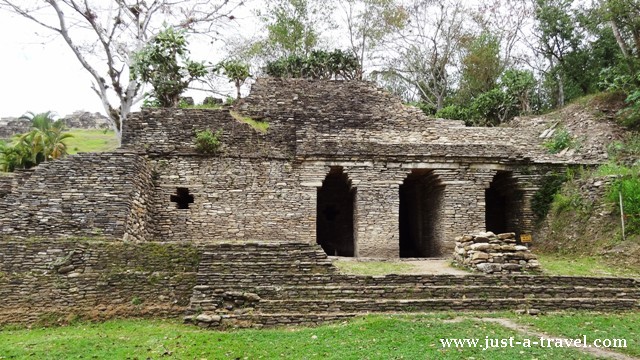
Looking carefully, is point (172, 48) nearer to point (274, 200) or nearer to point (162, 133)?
point (162, 133)

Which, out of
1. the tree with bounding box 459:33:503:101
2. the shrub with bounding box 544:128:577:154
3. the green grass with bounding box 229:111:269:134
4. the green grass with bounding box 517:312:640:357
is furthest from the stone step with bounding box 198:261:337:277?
the tree with bounding box 459:33:503:101

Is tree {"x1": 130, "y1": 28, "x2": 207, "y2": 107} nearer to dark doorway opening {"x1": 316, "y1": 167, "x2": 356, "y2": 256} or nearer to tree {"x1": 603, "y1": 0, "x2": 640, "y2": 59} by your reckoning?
dark doorway opening {"x1": 316, "y1": 167, "x2": 356, "y2": 256}

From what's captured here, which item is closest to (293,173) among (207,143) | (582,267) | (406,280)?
(207,143)

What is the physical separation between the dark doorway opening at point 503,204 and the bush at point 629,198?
2.94 meters

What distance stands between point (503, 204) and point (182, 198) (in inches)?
425

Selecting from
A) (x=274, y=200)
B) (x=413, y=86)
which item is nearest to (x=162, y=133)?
(x=274, y=200)

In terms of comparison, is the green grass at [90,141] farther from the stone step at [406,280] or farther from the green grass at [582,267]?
the green grass at [582,267]

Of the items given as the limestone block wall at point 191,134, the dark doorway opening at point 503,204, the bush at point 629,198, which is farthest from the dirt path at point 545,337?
the limestone block wall at point 191,134

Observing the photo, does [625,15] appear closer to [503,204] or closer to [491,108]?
[491,108]

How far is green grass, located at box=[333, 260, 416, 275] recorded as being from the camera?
32.1 feet

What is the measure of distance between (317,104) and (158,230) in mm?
6545

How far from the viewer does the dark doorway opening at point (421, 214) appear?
13953 mm

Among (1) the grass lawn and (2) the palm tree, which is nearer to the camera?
(1) the grass lawn

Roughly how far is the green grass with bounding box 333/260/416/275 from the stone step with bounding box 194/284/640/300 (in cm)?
107
